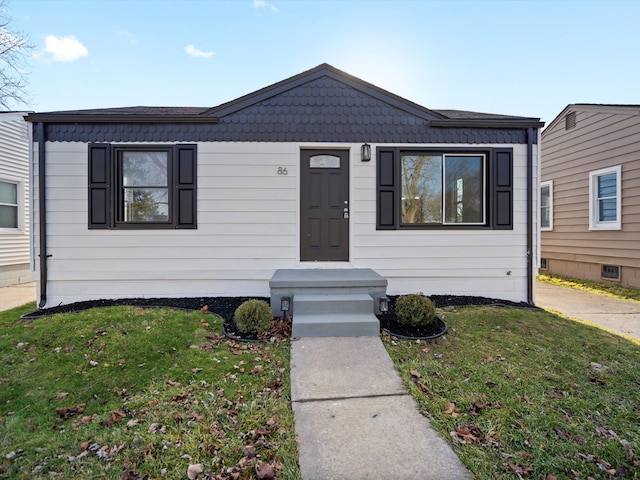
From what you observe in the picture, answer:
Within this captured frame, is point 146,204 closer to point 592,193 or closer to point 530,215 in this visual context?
point 530,215

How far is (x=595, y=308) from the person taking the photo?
5.62 metres

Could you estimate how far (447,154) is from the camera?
5570 millimetres

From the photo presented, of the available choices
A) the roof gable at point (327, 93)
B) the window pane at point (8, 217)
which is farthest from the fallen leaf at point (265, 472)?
the window pane at point (8, 217)

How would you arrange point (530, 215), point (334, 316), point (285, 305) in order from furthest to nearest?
point (530, 215)
point (285, 305)
point (334, 316)

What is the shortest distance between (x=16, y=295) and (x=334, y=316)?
7113 mm

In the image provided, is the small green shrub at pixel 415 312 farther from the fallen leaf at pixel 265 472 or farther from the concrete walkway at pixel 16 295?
the concrete walkway at pixel 16 295

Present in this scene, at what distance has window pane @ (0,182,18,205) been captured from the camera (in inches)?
307

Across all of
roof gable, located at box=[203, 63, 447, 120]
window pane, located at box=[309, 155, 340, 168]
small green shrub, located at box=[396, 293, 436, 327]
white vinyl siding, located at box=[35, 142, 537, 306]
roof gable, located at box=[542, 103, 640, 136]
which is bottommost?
small green shrub, located at box=[396, 293, 436, 327]

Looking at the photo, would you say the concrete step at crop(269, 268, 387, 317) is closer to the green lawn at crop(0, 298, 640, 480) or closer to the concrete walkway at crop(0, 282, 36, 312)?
the green lawn at crop(0, 298, 640, 480)

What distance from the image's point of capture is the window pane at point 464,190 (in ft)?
18.4

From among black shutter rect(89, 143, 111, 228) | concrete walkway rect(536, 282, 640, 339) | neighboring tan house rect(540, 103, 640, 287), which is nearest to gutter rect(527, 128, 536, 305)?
concrete walkway rect(536, 282, 640, 339)

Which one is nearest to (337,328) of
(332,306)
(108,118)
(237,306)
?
(332,306)

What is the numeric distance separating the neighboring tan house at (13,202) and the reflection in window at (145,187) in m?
4.78

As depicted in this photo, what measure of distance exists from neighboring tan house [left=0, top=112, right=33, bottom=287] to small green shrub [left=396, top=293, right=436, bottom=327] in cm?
950
